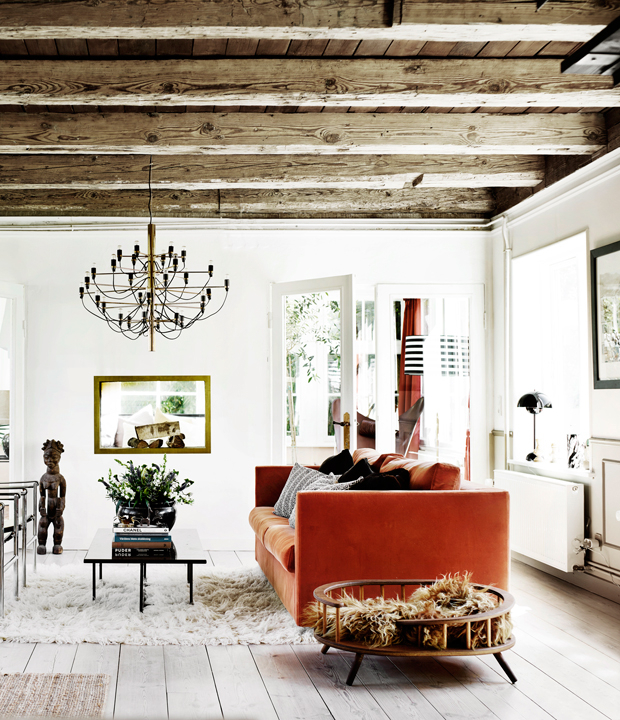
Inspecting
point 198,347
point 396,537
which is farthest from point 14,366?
point 396,537

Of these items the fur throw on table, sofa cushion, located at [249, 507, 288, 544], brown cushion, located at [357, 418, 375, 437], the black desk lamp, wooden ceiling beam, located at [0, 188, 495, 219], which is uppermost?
wooden ceiling beam, located at [0, 188, 495, 219]

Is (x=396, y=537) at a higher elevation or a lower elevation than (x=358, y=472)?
lower

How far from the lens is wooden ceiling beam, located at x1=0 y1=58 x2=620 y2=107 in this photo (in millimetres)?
3463

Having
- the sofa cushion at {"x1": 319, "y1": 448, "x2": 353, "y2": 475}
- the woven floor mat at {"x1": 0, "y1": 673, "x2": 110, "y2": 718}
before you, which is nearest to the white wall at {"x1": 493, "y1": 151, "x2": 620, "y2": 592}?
the sofa cushion at {"x1": 319, "y1": 448, "x2": 353, "y2": 475}

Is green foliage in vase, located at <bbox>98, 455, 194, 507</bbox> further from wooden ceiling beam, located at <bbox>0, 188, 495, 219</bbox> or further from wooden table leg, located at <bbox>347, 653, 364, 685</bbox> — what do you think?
wooden ceiling beam, located at <bbox>0, 188, 495, 219</bbox>

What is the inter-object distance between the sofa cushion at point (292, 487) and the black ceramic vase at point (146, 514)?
0.75 m

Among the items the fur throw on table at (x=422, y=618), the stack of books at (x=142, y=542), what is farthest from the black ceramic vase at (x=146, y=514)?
the fur throw on table at (x=422, y=618)

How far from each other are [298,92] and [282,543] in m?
2.27

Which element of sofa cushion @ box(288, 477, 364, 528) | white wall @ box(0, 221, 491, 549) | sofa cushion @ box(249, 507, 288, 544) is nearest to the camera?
sofa cushion @ box(288, 477, 364, 528)

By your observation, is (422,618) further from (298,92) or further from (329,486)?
(298,92)

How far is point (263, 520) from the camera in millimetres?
4469

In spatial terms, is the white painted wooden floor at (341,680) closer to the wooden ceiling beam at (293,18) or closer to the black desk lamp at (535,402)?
the black desk lamp at (535,402)

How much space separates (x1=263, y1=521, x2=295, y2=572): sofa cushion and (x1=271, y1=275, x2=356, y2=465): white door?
65.3 inches

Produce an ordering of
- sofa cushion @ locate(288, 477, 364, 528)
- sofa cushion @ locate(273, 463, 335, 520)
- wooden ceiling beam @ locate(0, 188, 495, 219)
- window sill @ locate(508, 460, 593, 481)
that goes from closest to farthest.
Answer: sofa cushion @ locate(288, 477, 364, 528) < sofa cushion @ locate(273, 463, 335, 520) < window sill @ locate(508, 460, 593, 481) < wooden ceiling beam @ locate(0, 188, 495, 219)
